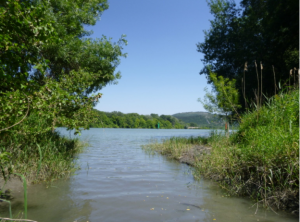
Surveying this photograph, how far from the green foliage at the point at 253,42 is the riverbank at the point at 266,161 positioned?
870 cm

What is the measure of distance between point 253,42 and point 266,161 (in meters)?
21.9

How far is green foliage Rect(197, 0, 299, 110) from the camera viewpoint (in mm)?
16672

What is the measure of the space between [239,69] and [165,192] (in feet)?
79.4

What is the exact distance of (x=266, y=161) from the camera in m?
4.95

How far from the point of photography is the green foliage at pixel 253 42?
1667 centimetres

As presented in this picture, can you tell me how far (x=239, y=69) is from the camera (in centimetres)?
2719

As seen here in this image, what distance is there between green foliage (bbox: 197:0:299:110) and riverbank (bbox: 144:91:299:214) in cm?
870

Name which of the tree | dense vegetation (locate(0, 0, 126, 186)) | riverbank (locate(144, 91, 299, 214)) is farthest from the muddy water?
the tree

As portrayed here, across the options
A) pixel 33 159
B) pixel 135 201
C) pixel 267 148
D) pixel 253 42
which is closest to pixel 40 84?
pixel 33 159

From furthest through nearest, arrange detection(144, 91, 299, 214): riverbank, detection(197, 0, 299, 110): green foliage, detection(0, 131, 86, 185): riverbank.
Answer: detection(197, 0, 299, 110): green foliage
detection(0, 131, 86, 185): riverbank
detection(144, 91, 299, 214): riverbank

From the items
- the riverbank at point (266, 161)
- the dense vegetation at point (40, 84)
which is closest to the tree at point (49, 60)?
the dense vegetation at point (40, 84)

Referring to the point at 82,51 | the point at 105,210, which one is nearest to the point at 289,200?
the point at 105,210

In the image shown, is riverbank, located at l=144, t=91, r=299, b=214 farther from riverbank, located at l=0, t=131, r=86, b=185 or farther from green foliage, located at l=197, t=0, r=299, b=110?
green foliage, located at l=197, t=0, r=299, b=110

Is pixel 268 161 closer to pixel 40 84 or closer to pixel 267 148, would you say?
pixel 267 148
